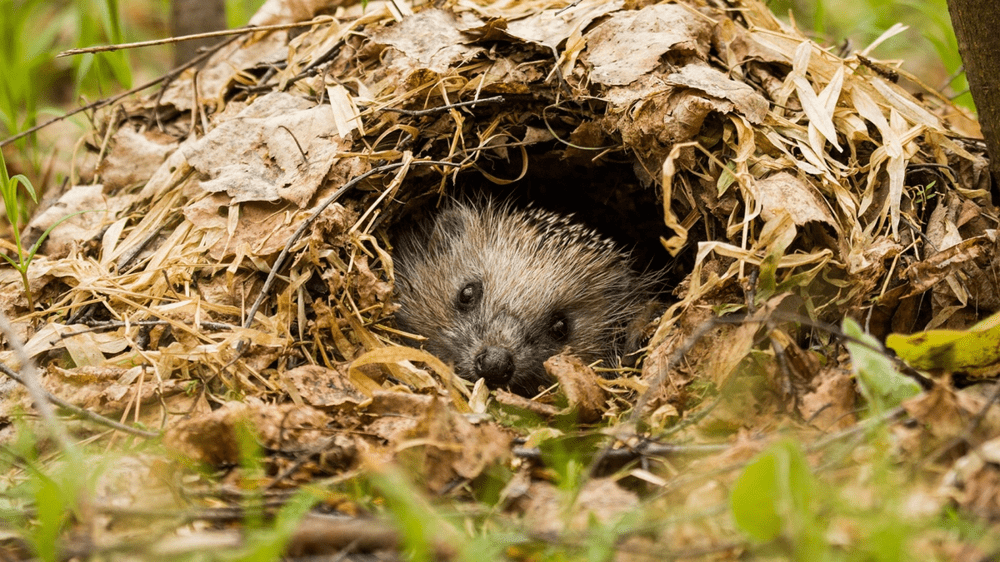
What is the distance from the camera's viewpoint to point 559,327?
4.25 m

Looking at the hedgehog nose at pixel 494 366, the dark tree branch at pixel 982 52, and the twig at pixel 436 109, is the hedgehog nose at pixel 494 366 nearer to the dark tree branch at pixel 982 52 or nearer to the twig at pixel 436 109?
the twig at pixel 436 109

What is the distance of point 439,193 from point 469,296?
0.62 meters

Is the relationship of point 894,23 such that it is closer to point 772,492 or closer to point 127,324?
point 772,492

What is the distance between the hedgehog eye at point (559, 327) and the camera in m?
4.21

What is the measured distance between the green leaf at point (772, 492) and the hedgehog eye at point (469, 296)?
255 cm

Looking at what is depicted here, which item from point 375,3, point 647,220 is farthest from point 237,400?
point 647,220

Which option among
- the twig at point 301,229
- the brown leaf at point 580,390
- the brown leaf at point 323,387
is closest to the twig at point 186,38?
the twig at point 301,229

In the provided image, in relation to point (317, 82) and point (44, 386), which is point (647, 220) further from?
point (44, 386)

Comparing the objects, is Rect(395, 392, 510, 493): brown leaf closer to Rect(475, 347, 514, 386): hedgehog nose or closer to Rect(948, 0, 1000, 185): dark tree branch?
Rect(475, 347, 514, 386): hedgehog nose

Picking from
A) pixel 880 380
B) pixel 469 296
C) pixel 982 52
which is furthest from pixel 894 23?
pixel 880 380

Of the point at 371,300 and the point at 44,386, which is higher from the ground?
the point at 44,386

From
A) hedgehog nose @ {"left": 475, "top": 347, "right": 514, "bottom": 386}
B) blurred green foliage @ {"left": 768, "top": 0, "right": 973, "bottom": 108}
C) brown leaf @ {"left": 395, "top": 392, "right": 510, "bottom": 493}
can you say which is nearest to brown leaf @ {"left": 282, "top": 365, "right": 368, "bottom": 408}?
brown leaf @ {"left": 395, "top": 392, "right": 510, "bottom": 493}

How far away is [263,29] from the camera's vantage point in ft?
13.2

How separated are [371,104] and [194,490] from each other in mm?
2052
